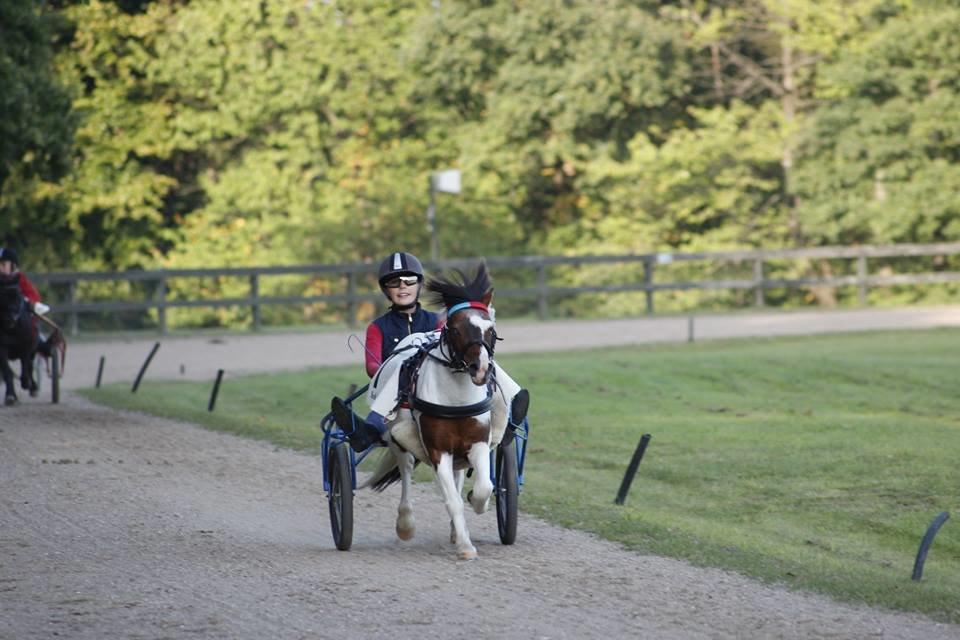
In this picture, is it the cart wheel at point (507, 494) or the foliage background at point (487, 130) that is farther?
the foliage background at point (487, 130)

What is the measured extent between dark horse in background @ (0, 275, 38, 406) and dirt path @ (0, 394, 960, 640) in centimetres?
656

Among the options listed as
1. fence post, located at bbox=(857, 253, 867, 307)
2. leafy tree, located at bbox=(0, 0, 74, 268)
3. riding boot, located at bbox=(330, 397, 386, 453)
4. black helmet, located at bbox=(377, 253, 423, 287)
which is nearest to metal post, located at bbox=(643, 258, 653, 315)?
fence post, located at bbox=(857, 253, 867, 307)

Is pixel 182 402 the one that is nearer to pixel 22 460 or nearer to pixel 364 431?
pixel 22 460

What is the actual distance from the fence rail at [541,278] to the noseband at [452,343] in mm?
22907

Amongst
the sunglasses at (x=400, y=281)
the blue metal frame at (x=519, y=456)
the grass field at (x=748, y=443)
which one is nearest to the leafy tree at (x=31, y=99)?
the grass field at (x=748, y=443)

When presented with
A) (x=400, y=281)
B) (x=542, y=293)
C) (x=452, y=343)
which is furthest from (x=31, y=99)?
(x=452, y=343)

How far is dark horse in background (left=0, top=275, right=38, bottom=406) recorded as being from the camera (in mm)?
18953

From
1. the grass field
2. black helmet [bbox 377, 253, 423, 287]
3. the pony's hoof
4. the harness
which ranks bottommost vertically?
the grass field

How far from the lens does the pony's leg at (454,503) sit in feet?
30.1

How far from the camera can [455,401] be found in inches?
359

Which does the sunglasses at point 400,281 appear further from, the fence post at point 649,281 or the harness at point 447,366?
the fence post at point 649,281

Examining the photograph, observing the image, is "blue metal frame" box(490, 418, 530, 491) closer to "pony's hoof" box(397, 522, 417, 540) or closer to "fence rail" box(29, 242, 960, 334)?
"pony's hoof" box(397, 522, 417, 540)

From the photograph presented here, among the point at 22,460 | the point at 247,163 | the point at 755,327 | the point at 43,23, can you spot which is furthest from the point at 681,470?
the point at 247,163

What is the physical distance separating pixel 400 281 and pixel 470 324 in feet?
3.31
